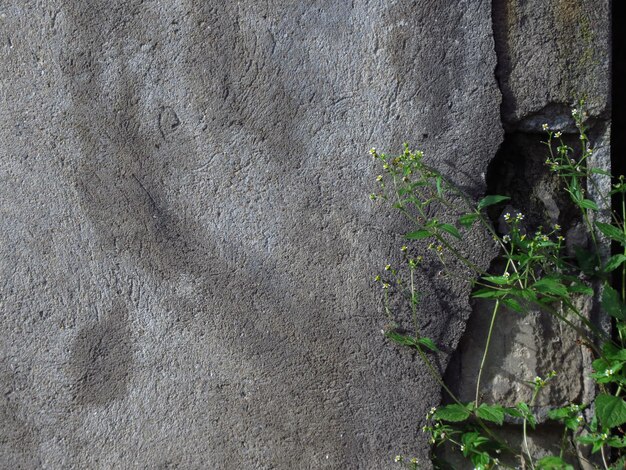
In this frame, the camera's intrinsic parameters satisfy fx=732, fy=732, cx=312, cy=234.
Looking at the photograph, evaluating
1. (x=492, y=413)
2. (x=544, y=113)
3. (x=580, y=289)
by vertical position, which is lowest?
(x=492, y=413)

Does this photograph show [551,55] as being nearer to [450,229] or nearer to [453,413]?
[450,229]

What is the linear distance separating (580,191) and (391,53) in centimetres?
67

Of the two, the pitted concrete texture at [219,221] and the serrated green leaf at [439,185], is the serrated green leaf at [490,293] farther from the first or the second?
the serrated green leaf at [439,185]

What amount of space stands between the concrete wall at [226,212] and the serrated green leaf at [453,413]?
64mm

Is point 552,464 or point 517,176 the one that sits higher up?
point 517,176

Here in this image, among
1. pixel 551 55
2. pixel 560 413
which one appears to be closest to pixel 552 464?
pixel 560 413

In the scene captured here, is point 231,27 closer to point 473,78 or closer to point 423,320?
point 473,78

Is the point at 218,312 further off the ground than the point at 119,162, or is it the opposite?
the point at 119,162

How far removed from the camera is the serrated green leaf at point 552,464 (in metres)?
1.94

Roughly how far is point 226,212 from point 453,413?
2.83 feet

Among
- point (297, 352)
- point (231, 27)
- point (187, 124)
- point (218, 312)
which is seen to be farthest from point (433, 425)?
point (231, 27)

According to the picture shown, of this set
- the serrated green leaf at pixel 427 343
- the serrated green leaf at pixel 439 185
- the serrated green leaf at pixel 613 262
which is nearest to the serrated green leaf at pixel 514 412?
the serrated green leaf at pixel 427 343

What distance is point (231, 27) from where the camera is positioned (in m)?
2.16

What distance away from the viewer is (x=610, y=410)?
74.8 inches
